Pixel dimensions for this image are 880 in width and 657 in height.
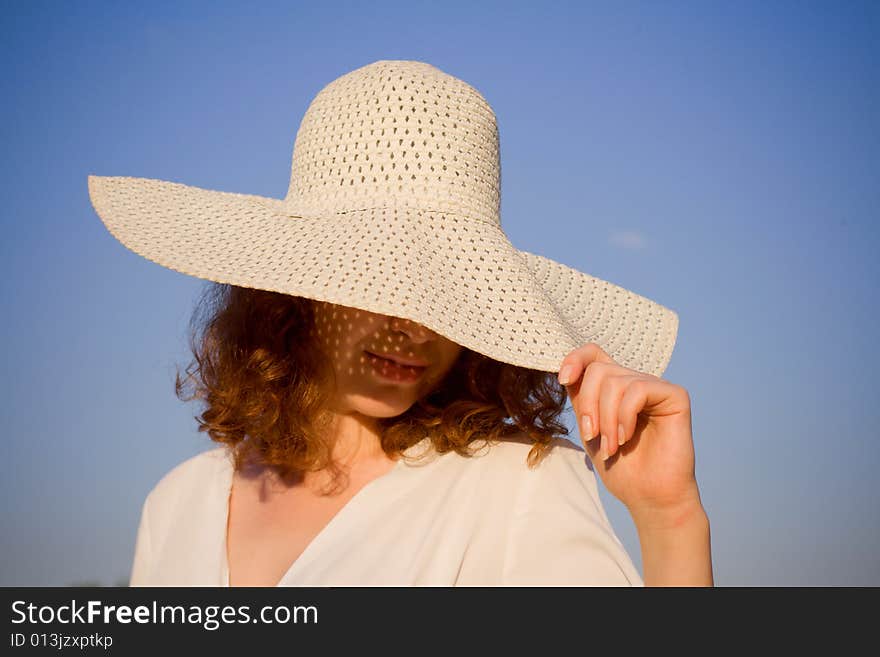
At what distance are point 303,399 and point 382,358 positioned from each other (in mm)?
286

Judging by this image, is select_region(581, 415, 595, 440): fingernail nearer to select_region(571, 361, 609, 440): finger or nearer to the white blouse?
select_region(571, 361, 609, 440): finger

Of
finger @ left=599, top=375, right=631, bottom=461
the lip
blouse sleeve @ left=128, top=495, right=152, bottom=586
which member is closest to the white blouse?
blouse sleeve @ left=128, top=495, right=152, bottom=586

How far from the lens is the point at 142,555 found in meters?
1.84

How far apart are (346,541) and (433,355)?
0.42 m

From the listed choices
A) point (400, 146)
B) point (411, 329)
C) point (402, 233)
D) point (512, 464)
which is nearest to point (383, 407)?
point (411, 329)

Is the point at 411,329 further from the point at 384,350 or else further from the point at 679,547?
the point at 679,547

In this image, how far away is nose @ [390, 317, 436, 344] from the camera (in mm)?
1533

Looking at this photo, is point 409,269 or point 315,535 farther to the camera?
point 315,535

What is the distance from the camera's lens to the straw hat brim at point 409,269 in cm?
134

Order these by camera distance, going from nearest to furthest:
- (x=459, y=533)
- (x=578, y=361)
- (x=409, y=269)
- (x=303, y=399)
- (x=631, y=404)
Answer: (x=631, y=404), (x=578, y=361), (x=409, y=269), (x=459, y=533), (x=303, y=399)
